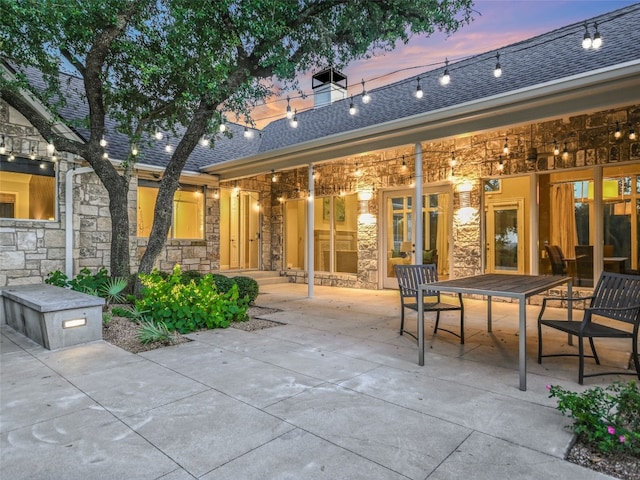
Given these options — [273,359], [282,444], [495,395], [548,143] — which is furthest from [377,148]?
[282,444]

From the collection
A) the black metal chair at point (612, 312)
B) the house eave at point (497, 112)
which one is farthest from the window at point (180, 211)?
the black metal chair at point (612, 312)

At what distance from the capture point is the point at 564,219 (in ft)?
22.0

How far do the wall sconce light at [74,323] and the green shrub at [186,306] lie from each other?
0.81 metres

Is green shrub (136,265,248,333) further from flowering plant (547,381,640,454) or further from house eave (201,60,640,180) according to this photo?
flowering plant (547,381,640,454)

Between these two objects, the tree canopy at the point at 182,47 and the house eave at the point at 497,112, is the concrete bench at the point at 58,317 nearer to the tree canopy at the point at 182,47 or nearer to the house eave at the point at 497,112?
the tree canopy at the point at 182,47

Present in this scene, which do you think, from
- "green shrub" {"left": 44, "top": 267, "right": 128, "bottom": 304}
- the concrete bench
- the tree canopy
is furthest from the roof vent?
the concrete bench

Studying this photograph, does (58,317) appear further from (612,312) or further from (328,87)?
(328,87)

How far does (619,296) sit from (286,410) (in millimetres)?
2954

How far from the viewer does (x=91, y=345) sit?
4.22 meters

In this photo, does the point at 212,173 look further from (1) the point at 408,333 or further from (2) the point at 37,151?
(1) the point at 408,333

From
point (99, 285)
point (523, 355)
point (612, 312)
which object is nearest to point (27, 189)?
point (99, 285)

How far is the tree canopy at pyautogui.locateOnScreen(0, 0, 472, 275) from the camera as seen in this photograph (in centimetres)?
496

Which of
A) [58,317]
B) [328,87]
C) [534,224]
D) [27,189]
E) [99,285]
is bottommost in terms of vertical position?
[58,317]

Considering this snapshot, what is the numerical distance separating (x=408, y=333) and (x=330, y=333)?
38.4 inches
